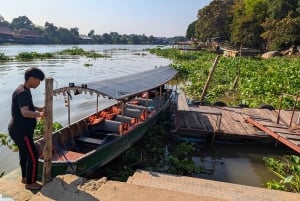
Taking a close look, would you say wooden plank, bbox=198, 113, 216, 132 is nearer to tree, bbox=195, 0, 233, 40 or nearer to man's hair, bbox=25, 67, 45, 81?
man's hair, bbox=25, 67, 45, 81

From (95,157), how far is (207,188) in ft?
8.61

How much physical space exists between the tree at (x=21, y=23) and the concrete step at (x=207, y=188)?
145 m

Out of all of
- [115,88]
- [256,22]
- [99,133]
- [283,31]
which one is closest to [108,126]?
[99,133]

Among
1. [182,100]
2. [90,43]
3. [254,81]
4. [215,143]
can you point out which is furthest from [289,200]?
[90,43]

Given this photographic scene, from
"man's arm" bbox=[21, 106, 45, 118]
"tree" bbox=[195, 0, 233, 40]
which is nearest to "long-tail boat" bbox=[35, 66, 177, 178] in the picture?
"man's arm" bbox=[21, 106, 45, 118]

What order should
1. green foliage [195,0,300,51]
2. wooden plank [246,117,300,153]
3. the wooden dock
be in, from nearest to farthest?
wooden plank [246,117,300,153] → the wooden dock → green foliage [195,0,300,51]

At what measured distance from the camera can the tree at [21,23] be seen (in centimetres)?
13775

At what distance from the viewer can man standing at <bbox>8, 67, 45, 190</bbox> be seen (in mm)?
4922

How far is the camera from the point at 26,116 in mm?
4910

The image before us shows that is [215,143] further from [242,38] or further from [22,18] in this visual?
[22,18]

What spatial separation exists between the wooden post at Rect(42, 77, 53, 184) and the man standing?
0.23m

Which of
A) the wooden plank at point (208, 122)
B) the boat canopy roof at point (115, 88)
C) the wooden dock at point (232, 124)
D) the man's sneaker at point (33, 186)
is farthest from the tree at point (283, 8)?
the man's sneaker at point (33, 186)

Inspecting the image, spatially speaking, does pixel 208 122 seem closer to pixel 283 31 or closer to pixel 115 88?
pixel 115 88

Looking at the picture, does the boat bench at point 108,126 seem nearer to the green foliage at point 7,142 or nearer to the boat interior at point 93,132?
the boat interior at point 93,132
